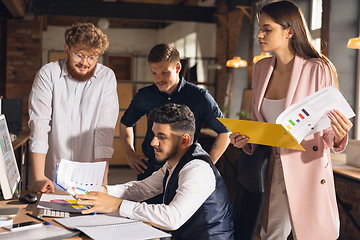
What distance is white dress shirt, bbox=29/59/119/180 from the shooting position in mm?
1812

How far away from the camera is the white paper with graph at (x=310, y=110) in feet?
4.63

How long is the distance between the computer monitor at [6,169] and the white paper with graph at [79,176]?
0.20m

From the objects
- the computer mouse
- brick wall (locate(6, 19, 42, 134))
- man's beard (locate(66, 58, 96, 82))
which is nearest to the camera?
the computer mouse

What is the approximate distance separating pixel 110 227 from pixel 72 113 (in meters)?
0.82

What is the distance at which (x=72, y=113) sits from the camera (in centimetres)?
187

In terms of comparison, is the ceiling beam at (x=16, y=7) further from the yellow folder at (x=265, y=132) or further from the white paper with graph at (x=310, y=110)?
the white paper with graph at (x=310, y=110)

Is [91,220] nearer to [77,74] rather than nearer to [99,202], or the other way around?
[99,202]

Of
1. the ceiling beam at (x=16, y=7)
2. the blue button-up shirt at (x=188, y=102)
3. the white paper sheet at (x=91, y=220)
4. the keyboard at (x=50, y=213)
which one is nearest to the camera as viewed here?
the white paper sheet at (x=91, y=220)

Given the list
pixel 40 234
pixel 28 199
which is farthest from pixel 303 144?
pixel 28 199

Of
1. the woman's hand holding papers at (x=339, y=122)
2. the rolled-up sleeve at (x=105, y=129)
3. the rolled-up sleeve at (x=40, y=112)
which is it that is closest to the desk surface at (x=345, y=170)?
the woman's hand holding papers at (x=339, y=122)

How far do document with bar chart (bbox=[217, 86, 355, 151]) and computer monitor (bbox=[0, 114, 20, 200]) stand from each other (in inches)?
32.4

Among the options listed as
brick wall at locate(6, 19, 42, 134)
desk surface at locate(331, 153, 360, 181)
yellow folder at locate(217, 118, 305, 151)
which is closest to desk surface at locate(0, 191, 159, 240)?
yellow folder at locate(217, 118, 305, 151)

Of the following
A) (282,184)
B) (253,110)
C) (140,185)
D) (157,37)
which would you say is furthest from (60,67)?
(157,37)

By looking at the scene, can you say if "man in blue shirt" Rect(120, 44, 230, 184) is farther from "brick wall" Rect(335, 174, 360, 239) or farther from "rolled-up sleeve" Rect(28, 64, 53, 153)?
Result: "brick wall" Rect(335, 174, 360, 239)
